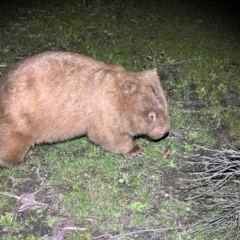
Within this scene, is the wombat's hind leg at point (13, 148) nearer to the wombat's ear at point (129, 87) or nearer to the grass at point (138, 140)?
the grass at point (138, 140)

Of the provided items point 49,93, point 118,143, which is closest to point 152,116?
point 118,143

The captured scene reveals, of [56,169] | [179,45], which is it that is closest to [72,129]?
[56,169]

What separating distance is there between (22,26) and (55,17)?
2.16 feet

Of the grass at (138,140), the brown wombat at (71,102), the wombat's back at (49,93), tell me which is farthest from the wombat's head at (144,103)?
the grass at (138,140)

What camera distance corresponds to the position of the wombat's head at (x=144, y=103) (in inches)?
207

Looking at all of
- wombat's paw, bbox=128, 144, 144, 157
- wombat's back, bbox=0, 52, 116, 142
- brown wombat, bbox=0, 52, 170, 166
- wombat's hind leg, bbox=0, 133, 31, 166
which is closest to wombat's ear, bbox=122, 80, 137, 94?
brown wombat, bbox=0, 52, 170, 166

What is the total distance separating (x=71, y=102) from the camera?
5.29 metres

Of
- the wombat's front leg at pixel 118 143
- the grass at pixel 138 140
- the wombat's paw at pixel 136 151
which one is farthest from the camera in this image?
the wombat's paw at pixel 136 151

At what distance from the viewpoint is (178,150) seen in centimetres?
594

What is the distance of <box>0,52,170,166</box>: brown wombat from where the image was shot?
16.9ft

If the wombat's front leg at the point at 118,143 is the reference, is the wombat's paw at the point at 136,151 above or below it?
below

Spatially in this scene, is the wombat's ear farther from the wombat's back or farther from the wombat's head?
the wombat's back

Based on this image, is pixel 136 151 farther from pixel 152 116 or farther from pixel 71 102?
pixel 71 102

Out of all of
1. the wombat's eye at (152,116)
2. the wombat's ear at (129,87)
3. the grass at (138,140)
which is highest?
the wombat's ear at (129,87)
